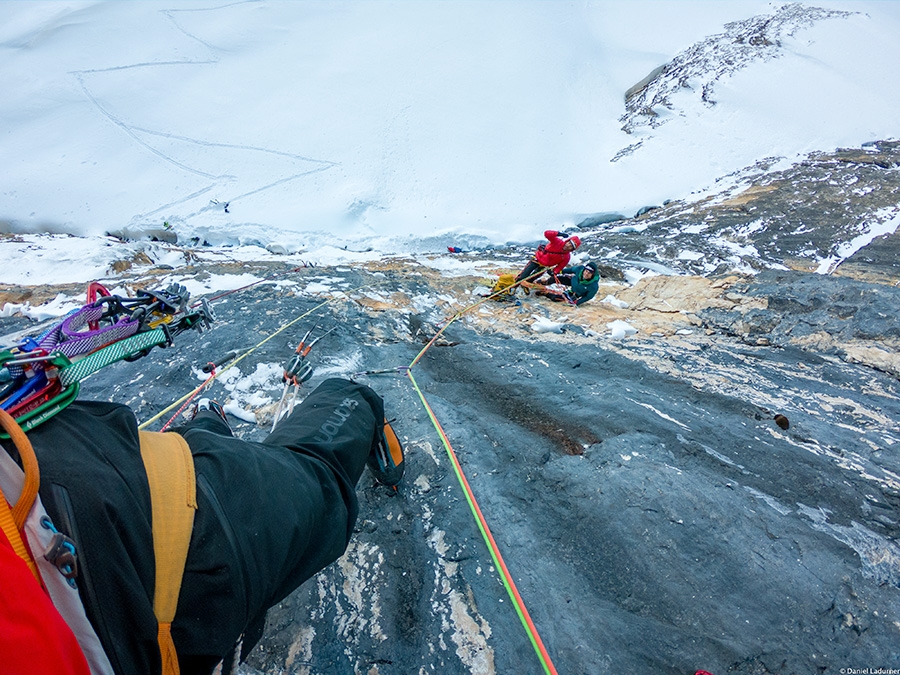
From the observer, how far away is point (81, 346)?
1455 millimetres

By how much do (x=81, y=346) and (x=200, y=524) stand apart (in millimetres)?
959

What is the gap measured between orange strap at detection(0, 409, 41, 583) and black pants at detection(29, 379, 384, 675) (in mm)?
52

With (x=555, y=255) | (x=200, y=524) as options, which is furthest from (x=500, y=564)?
(x=555, y=255)

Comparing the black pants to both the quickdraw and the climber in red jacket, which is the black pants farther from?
the climber in red jacket

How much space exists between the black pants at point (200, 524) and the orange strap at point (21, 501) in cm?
5

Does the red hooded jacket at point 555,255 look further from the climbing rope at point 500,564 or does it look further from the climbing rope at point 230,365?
the climbing rope at point 500,564

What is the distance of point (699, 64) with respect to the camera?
52.4ft

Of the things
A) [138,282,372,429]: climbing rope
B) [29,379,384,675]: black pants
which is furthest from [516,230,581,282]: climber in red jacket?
[29,379,384,675]: black pants

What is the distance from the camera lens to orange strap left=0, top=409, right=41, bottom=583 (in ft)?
2.20

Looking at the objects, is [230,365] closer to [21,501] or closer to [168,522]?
[168,522]

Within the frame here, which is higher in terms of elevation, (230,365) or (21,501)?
(21,501)

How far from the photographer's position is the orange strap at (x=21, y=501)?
0.67 m

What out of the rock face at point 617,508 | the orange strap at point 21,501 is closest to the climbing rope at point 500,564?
the rock face at point 617,508

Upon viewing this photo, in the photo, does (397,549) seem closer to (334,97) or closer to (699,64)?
(334,97)
